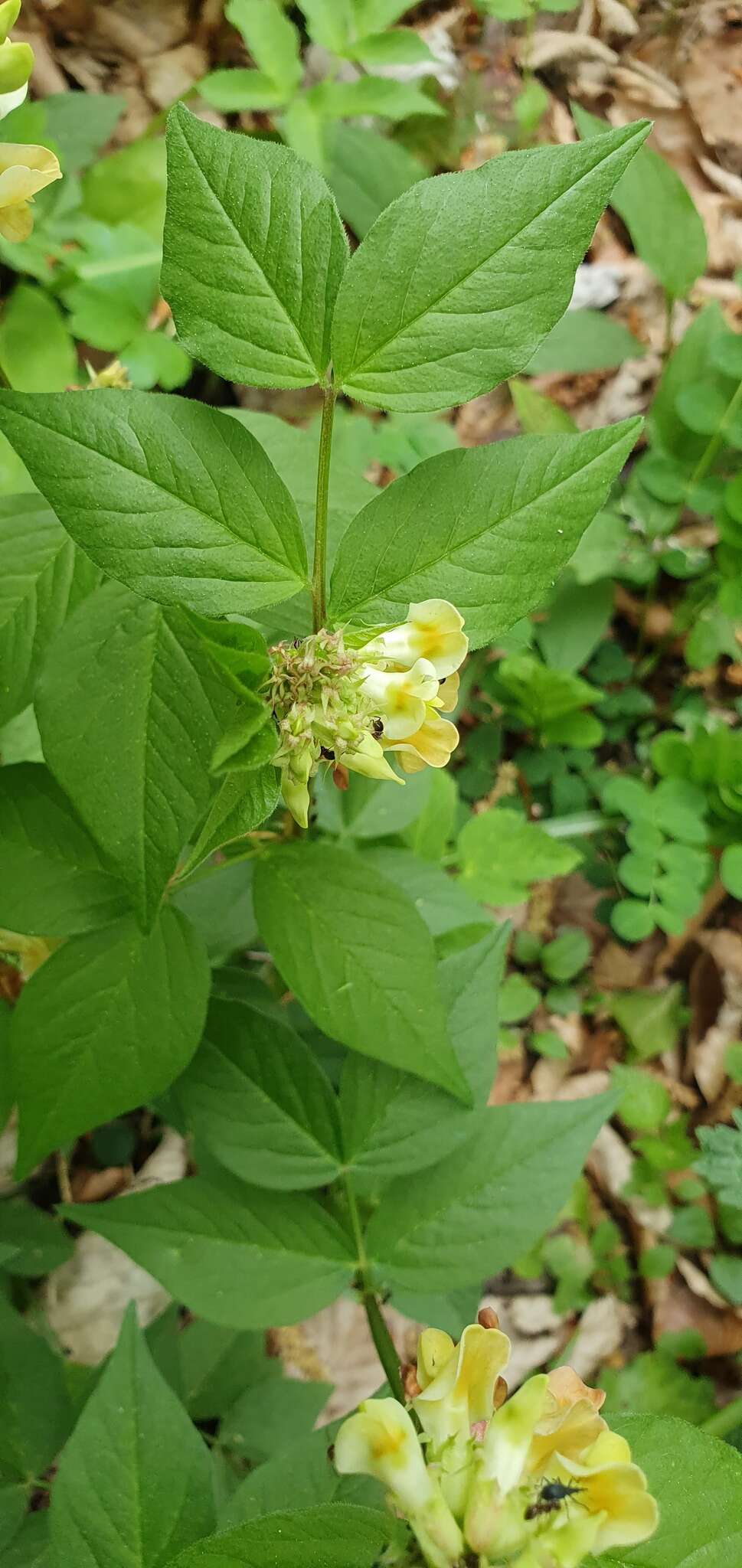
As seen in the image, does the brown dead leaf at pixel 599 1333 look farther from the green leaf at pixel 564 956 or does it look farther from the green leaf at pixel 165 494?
the green leaf at pixel 165 494

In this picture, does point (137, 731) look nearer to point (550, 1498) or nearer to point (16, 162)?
point (16, 162)

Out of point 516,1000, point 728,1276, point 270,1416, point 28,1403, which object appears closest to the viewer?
point 28,1403

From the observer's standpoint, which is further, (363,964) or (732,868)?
(732,868)

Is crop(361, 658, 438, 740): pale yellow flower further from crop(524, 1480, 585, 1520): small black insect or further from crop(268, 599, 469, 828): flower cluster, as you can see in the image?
crop(524, 1480, 585, 1520): small black insect

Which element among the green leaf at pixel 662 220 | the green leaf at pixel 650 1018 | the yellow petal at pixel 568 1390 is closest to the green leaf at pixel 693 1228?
the green leaf at pixel 650 1018

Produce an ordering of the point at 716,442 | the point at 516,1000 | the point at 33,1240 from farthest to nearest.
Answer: the point at 716,442
the point at 516,1000
the point at 33,1240

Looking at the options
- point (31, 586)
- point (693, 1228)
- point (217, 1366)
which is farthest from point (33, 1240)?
point (693, 1228)

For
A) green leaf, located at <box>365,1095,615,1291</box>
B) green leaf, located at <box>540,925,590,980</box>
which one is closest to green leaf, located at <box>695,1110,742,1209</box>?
green leaf, located at <box>365,1095,615,1291</box>
